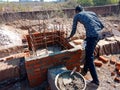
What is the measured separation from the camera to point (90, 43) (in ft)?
13.1

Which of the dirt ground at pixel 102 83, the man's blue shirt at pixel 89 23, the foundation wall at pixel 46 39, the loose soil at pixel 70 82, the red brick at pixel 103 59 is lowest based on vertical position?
the dirt ground at pixel 102 83

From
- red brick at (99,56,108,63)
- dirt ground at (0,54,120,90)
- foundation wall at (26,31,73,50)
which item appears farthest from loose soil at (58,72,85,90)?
red brick at (99,56,108,63)

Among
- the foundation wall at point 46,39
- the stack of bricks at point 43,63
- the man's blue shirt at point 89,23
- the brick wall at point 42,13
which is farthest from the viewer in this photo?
the brick wall at point 42,13

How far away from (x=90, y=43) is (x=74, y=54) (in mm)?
462

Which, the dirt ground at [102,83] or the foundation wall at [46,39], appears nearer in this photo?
the dirt ground at [102,83]

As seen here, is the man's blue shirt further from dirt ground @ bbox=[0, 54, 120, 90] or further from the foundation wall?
dirt ground @ bbox=[0, 54, 120, 90]

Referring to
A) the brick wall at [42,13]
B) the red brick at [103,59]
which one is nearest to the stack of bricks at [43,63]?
the red brick at [103,59]

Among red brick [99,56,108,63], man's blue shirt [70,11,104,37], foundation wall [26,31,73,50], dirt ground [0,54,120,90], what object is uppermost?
man's blue shirt [70,11,104,37]

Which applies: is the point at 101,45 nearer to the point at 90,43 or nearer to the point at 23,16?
the point at 90,43

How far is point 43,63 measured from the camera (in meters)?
3.62

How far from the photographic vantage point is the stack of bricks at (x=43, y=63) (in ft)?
11.6

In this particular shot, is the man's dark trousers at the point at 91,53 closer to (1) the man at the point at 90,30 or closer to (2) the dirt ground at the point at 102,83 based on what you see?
(1) the man at the point at 90,30

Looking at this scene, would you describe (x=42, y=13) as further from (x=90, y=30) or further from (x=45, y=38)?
(x=90, y=30)

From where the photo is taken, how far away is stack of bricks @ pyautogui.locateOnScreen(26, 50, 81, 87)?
11.6 ft
